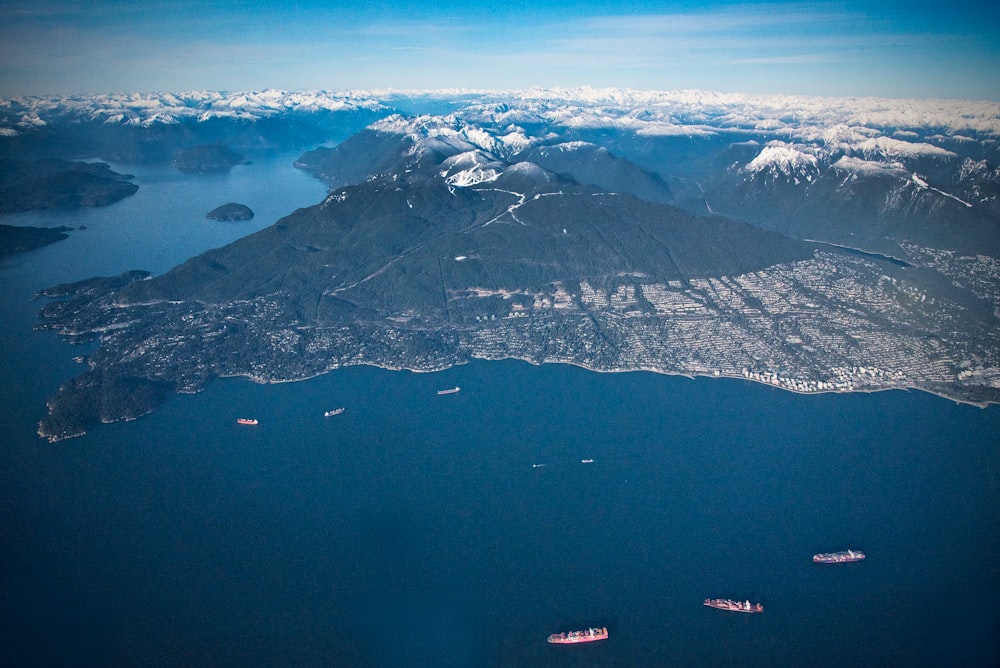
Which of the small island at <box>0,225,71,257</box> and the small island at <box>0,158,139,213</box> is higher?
the small island at <box>0,158,139,213</box>

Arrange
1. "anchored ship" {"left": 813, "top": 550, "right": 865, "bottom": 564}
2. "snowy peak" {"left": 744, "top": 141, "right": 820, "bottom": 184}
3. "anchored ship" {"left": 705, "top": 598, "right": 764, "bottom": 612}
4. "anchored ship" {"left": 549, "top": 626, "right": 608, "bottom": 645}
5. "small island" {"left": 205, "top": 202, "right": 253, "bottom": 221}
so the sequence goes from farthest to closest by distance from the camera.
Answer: "snowy peak" {"left": 744, "top": 141, "right": 820, "bottom": 184}
"small island" {"left": 205, "top": 202, "right": 253, "bottom": 221}
"anchored ship" {"left": 813, "top": 550, "right": 865, "bottom": 564}
"anchored ship" {"left": 705, "top": 598, "right": 764, "bottom": 612}
"anchored ship" {"left": 549, "top": 626, "right": 608, "bottom": 645}

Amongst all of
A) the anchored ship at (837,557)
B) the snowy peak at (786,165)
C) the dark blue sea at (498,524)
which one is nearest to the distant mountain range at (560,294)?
the dark blue sea at (498,524)

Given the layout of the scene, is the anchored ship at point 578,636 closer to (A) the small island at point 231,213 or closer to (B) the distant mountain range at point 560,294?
(B) the distant mountain range at point 560,294

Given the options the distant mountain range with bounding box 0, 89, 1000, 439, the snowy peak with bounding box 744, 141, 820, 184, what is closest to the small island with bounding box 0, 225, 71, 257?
the distant mountain range with bounding box 0, 89, 1000, 439

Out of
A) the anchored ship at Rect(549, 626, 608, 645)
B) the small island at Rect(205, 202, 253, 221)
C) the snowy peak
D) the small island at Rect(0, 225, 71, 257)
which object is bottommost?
the anchored ship at Rect(549, 626, 608, 645)

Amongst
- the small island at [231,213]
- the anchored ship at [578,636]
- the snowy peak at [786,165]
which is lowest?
the anchored ship at [578,636]

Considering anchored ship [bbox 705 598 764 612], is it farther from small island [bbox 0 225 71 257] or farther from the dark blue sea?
small island [bbox 0 225 71 257]
